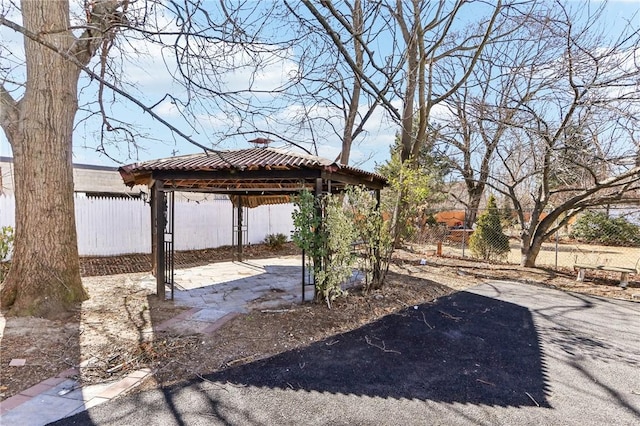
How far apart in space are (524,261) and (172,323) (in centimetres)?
983

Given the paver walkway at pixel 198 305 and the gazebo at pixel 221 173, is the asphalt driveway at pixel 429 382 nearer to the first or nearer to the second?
the paver walkway at pixel 198 305

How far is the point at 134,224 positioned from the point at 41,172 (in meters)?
5.73

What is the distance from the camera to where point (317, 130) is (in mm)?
14406

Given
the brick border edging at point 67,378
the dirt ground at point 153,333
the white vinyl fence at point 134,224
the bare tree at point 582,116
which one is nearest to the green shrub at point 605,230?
the bare tree at point 582,116

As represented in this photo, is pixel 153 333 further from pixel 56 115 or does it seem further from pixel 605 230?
pixel 605 230

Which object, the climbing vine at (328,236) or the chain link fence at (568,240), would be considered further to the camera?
the chain link fence at (568,240)

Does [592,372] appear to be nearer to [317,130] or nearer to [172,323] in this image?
[172,323]

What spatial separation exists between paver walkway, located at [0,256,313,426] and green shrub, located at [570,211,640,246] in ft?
39.1

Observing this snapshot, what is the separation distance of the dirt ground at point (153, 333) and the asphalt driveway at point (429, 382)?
1.14ft

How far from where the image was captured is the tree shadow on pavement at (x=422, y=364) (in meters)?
3.57

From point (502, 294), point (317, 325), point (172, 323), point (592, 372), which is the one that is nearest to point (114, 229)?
point (172, 323)

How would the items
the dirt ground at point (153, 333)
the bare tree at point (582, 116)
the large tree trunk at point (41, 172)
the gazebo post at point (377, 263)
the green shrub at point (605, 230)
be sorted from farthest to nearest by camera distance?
the green shrub at point (605, 230) → the bare tree at point (582, 116) → the gazebo post at point (377, 263) → the large tree trunk at point (41, 172) → the dirt ground at point (153, 333)

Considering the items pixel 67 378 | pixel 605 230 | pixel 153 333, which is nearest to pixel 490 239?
pixel 605 230

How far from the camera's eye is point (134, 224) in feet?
35.2
